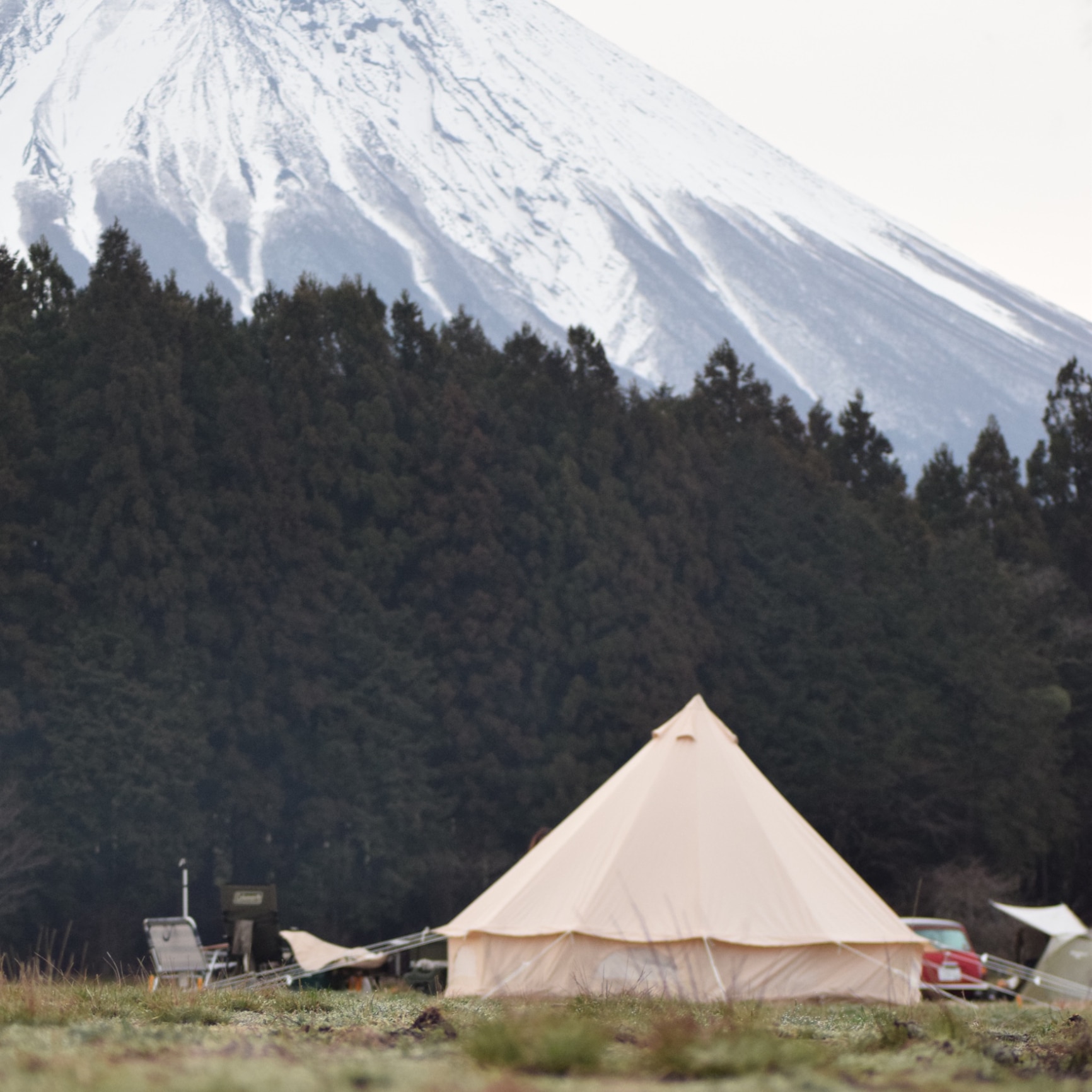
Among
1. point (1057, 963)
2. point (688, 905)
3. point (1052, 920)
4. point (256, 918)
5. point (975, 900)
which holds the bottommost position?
point (975, 900)

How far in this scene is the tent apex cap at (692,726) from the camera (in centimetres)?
1433

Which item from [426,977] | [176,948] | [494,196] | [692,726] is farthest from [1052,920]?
[494,196]

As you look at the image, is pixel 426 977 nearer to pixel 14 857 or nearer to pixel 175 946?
pixel 175 946

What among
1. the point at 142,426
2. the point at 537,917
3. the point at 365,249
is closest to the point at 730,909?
the point at 537,917

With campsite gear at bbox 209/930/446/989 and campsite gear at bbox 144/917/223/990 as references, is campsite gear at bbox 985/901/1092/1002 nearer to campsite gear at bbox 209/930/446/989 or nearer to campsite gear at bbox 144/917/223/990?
campsite gear at bbox 209/930/446/989

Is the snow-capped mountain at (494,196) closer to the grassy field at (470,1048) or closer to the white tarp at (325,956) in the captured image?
the white tarp at (325,956)

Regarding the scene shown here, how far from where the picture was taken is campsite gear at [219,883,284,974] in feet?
49.2

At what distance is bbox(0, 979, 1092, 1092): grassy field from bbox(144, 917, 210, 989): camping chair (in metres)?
7.57

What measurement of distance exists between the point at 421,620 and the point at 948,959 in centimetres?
1472

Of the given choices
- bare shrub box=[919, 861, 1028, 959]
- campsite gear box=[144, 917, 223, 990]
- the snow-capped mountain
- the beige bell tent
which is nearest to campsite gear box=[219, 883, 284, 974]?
campsite gear box=[144, 917, 223, 990]

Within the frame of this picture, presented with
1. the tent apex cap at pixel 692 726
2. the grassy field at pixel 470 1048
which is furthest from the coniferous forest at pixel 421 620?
the grassy field at pixel 470 1048

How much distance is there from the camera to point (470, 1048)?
4.03 metres

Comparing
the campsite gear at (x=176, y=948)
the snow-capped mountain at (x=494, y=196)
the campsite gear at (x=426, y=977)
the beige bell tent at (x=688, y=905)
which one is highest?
the snow-capped mountain at (x=494, y=196)

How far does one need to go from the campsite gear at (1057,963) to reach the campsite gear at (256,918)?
302 inches
